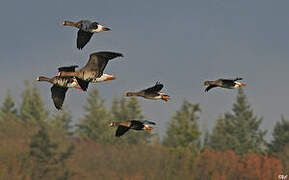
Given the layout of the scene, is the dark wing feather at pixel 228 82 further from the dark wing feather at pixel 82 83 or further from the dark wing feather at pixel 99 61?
the dark wing feather at pixel 82 83

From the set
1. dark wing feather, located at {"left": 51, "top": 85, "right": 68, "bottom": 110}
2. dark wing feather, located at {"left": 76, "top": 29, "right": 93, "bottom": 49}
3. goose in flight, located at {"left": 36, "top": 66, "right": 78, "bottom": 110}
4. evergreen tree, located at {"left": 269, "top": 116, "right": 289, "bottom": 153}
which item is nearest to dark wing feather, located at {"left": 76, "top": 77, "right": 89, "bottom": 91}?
goose in flight, located at {"left": 36, "top": 66, "right": 78, "bottom": 110}

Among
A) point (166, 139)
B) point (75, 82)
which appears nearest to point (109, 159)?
point (166, 139)

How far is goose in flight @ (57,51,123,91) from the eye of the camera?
25453 millimetres

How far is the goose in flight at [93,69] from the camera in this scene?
25453 millimetres

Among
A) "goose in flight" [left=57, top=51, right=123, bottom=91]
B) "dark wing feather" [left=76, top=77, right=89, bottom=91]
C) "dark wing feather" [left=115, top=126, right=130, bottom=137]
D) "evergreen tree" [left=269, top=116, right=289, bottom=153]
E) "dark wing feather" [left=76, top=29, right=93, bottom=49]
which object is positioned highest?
"evergreen tree" [left=269, top=116, right=289, bottom=153]

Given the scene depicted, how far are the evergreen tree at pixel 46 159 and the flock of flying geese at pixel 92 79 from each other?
166 feet

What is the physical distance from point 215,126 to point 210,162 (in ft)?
168

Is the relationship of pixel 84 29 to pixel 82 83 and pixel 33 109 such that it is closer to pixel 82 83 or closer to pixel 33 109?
pixel 82 83

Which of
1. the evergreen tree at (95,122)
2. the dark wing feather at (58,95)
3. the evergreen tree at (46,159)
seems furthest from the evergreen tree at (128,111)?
the dark wing feather at (58,95)

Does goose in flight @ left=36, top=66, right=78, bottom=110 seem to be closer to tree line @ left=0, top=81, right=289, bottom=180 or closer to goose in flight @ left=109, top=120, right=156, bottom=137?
goose in flight @ left=109, top=120, right=156, bottom=137

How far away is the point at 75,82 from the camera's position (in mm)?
29516

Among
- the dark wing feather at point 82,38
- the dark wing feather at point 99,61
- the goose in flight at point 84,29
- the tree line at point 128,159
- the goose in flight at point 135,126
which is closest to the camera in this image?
the dark wing feather at point 99,61

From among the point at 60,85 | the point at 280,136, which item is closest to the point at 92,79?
the point at 60,85

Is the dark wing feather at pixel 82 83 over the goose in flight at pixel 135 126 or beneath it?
over
